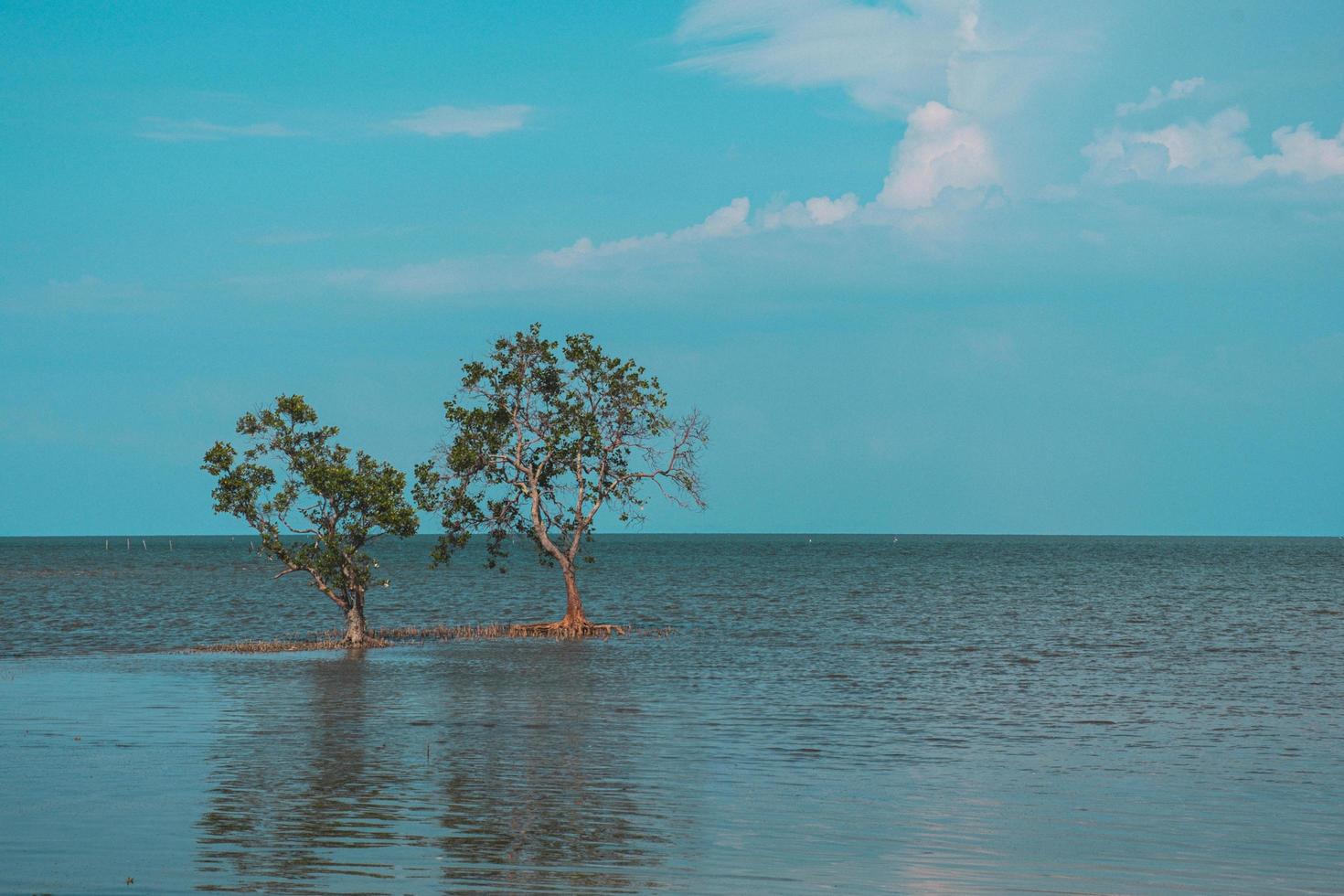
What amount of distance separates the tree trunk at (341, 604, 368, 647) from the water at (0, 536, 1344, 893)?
311cm

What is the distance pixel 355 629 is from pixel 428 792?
1182 inches

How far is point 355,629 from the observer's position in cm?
5034

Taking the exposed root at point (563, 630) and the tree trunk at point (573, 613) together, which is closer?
the tree trunk at point (573, 613)

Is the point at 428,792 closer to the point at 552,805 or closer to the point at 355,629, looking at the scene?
the point at 552,805

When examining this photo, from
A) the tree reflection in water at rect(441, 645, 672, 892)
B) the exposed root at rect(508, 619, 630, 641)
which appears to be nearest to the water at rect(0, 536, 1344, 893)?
the tree reflection in water at rect(441, 645, 672, 892)

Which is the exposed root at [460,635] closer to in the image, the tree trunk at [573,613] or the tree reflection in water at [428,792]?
the tree trunk at [573,613]

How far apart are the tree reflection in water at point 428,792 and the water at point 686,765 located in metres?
0.08

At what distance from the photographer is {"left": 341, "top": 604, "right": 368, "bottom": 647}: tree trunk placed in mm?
50094

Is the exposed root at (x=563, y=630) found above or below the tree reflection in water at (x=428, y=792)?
below

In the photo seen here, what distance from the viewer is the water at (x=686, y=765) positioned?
16.4 meters

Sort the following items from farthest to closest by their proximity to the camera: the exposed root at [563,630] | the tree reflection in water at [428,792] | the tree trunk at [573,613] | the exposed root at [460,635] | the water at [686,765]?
the exposed root at [563,630] < the tree trunk at [573,613] < the exposed root at [460,635] < the water at [686,765] < the tree reflection in water at [428,792]

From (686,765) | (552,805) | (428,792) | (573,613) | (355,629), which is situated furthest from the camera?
(573,613)

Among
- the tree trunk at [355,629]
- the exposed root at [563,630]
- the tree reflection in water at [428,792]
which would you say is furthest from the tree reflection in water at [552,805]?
the exposed root at [563,630]

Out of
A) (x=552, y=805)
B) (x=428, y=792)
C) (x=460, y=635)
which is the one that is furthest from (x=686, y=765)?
(x=460, y=635)
